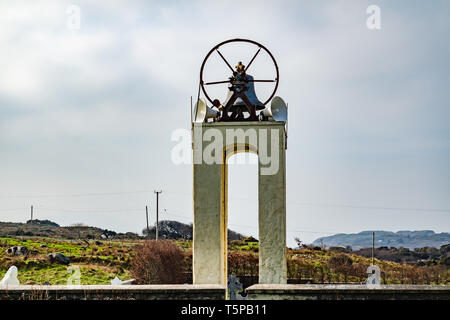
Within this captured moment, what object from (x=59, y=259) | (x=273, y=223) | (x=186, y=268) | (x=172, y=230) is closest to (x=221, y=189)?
(x=273, y=223)

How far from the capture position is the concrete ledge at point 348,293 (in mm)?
6371

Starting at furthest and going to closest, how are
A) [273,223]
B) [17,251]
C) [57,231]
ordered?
[57,231]
[17,251]
[273,223]

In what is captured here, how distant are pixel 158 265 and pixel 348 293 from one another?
1359cm

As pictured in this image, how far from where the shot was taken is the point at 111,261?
33.2 meters

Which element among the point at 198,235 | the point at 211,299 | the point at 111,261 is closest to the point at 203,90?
the point at 198,235

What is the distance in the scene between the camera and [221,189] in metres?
9.73

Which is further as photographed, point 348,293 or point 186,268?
point 186,268

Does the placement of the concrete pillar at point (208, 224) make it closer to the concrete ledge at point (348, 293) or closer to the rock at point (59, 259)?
the concrete ledge at point (348, 293)

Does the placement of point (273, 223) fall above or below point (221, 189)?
below

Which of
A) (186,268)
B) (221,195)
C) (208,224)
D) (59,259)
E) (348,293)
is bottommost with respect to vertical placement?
(59,259)

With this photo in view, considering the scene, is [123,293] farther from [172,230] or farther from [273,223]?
[172,230]

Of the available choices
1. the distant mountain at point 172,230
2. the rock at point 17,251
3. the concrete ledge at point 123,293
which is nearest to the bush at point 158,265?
the concrete ledge at point 123,293

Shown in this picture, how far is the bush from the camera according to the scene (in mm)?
18106
